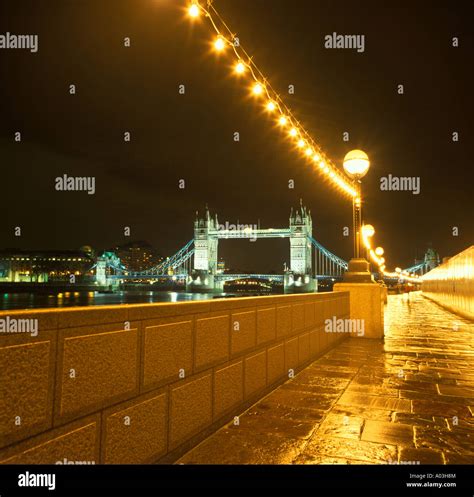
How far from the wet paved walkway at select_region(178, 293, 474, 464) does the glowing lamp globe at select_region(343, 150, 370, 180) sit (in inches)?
146

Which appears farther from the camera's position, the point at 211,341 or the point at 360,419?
the point at 360,419

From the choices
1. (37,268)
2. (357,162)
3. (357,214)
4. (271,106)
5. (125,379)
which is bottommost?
(125,379)

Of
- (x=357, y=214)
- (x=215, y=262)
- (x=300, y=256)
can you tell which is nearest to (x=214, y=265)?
(x=215, y=262)

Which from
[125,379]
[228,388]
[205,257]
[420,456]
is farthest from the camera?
[205,257]

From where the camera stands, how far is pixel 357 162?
8117mm

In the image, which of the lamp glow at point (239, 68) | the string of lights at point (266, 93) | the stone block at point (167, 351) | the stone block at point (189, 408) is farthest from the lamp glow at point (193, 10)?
the stone block at point (189, 408)

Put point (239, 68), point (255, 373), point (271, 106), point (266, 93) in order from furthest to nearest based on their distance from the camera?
point (271, 106) < point (266, 93) < point (239, 68) < point (255, 373)

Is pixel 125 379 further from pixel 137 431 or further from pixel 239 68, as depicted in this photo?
pixel 239 68

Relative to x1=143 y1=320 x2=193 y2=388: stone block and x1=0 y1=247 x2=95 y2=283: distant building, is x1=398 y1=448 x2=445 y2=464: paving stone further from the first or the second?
x1=0 y1=247 x2=95 y2=283: distant building

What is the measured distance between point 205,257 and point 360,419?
3832 inches

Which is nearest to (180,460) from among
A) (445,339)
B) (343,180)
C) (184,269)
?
(445,339)

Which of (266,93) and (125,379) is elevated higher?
(266,93)

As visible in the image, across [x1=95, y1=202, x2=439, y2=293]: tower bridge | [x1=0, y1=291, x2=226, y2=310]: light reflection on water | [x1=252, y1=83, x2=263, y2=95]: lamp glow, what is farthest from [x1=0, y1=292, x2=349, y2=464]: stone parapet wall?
[x1=95, y1=202, x2=439, y2=293]: tower bridge

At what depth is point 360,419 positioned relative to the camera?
3.48 meters
